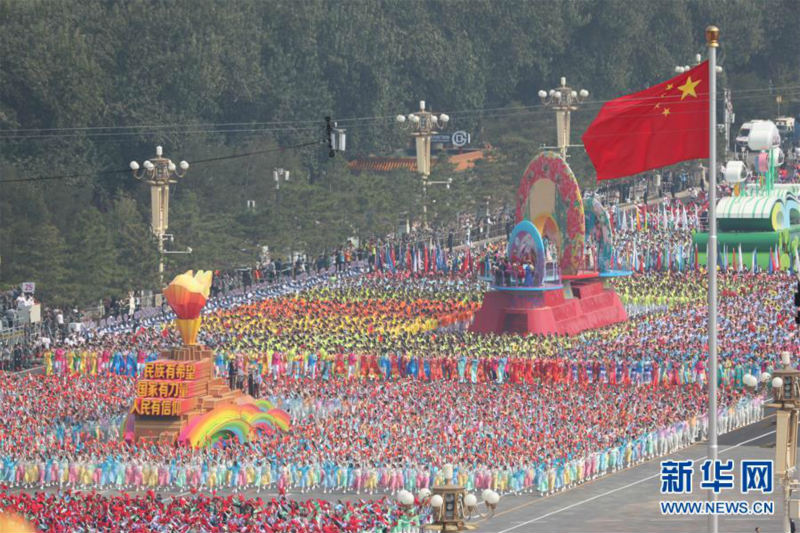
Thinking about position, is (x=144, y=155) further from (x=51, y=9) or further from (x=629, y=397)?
(x=629, y=397)

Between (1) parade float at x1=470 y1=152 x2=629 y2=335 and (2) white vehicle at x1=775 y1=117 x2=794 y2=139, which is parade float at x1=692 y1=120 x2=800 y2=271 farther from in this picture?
(2) white vehicle at x1=775 y1=117 x2=794 y2=139

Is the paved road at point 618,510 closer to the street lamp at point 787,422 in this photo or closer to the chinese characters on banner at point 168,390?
the chinese characters on banner at point 168,390

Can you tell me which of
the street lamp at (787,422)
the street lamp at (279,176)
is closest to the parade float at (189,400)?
the street lamp at (787,422)

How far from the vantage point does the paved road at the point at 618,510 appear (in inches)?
1725

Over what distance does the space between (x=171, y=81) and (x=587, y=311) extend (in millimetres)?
39549

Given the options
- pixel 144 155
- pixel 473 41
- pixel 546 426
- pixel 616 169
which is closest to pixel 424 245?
pixel 144 155

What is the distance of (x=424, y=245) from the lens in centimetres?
8338

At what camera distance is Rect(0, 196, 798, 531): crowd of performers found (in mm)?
48844

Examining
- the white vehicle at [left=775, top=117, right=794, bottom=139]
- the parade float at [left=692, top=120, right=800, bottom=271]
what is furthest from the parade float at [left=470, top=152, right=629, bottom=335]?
the white vehicle at [left=775, top=117, right=794, bottom=139]

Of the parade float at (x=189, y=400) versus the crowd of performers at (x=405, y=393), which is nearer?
the crowd of performers at (x=405, y=393)

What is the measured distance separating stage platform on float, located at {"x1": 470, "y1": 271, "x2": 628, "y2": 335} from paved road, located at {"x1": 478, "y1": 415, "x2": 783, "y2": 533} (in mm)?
15440

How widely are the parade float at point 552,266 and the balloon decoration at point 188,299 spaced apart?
52.8 ft

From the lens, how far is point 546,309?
220ft

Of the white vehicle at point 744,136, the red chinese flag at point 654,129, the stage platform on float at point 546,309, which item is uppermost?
the white vehicle at point 744,136
